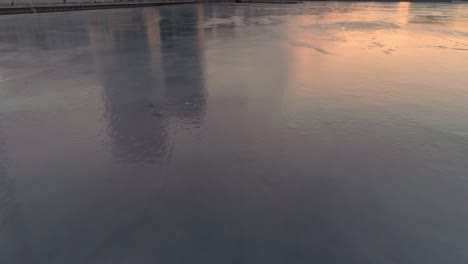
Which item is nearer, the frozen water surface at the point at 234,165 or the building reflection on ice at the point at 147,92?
the frozen water surface at the point at 234,165

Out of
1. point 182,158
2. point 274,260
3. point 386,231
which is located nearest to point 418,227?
point 386,231

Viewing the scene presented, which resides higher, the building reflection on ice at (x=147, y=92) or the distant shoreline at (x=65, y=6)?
the distant shoreline at (x=65, y=6)

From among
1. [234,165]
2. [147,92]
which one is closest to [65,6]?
[147,92]

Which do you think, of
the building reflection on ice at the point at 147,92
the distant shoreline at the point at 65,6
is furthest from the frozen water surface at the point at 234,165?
the distant shoreline at the point at 65,6

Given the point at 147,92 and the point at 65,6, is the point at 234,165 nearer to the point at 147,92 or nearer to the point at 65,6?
the point at 147,92

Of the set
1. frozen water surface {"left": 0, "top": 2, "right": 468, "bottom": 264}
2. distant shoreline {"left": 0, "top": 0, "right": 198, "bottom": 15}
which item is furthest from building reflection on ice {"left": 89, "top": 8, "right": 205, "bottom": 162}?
distant shoreline {"left": 0, "top": 0, "right": 198, "bottom": 15}

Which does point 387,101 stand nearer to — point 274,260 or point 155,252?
point 274,260

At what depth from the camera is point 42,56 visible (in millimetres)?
8703

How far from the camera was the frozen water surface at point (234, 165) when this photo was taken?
227cm

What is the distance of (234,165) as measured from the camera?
3287 millimetres

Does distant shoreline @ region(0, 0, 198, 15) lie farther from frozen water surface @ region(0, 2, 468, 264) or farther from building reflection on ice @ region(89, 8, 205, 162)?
frozen water surface @ region(0, 2, 468, 264)

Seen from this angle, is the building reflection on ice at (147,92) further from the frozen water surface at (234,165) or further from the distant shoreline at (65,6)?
the distant shoreline at (65,6)

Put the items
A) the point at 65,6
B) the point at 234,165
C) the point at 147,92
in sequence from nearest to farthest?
the point at 234,165, the point at 147,92, the point at 65,6

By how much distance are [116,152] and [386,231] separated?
2788 mm
